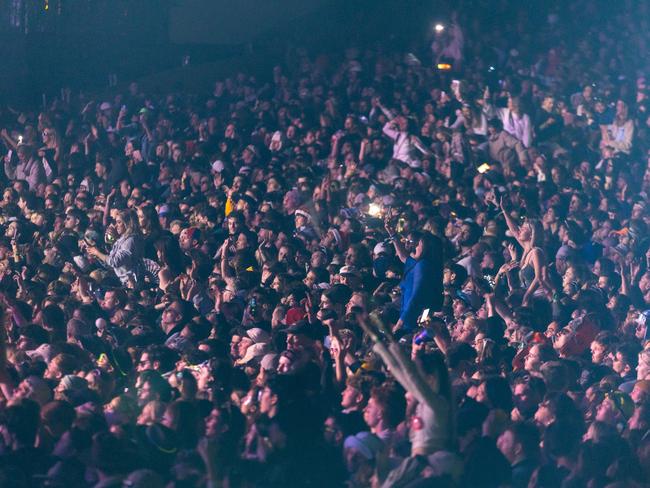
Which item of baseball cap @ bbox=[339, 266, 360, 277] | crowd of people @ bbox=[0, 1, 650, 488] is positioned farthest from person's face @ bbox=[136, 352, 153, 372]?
baseball cap @ bbox=[339, 266, 360, 277]

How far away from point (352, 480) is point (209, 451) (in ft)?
2.62

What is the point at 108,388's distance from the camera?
6898mm

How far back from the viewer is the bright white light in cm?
1127

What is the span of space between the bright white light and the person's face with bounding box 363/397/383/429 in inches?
210

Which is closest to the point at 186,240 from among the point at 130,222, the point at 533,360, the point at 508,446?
the point at 130,222

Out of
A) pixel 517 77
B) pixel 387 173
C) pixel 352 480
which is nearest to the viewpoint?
pixel 352 480

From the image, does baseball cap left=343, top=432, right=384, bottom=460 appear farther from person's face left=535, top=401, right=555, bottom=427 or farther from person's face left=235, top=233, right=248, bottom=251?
person's face left=235, top=233, right=248, bottom=251

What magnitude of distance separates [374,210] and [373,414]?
216 inches

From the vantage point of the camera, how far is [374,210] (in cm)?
1133

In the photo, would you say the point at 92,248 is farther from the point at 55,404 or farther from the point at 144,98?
the point at 144,98

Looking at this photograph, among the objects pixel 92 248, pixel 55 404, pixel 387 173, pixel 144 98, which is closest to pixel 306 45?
pixel 144 98

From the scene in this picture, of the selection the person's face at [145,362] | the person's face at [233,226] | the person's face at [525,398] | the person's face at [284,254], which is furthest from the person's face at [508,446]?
the person's face at [233,226]

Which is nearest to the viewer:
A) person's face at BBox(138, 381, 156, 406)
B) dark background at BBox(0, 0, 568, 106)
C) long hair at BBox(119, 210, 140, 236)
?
person's face at BBox(138, 381, 156, 406)

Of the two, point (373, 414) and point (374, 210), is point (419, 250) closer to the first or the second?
point (374, 210)
